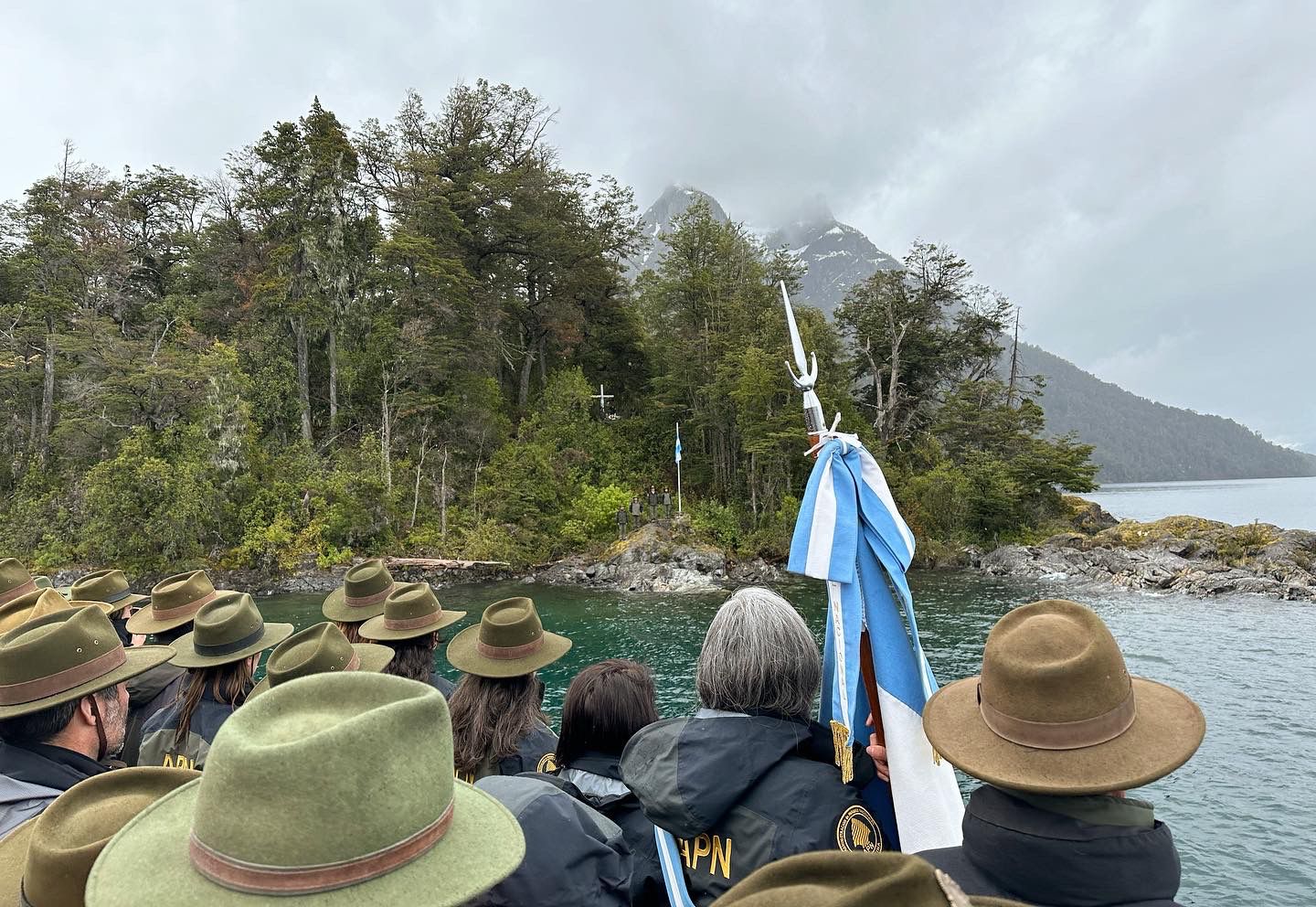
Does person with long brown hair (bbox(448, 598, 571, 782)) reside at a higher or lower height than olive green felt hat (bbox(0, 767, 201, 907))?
lower

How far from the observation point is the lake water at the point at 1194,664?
5.61m

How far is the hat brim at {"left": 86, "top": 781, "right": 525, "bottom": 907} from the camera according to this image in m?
1.02

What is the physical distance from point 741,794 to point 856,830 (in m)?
0.38

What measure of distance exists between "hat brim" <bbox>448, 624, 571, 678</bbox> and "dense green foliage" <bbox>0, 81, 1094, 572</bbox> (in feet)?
64.2

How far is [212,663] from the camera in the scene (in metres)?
3.22

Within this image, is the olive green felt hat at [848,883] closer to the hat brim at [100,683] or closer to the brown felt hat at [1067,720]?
the brown felt hat at [1067,720]

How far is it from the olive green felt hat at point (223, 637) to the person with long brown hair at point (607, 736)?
1880 millimetres

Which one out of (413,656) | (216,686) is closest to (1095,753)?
(413,656)

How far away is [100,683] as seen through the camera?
2.37 metres

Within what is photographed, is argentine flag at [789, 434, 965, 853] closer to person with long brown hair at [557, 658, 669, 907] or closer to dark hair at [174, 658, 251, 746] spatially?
person with long brown hair at [557, 658, 669, 907]

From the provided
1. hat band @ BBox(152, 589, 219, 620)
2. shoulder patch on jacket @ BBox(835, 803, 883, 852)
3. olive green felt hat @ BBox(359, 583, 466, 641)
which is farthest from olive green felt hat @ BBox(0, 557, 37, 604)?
shoulder patch on jacket @ BBox(835, 803, 883, 852)

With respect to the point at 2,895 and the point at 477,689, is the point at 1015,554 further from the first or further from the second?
the point at 2,895

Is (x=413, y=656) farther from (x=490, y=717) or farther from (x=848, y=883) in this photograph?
(x=848, y=883)

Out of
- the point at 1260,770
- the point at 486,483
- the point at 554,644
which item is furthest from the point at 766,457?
the point at 554,644
